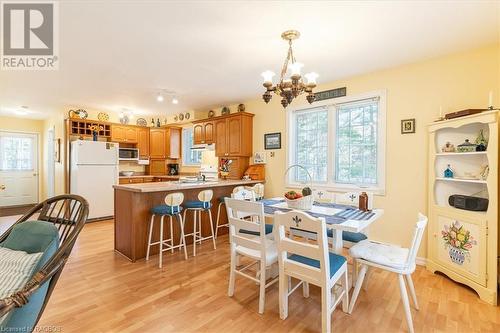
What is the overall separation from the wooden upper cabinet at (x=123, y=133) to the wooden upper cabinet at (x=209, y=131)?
2.13m

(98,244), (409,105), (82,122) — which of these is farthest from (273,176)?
(82,122)

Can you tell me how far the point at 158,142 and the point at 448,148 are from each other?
19.9 feet

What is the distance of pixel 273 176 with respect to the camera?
15.6 ft

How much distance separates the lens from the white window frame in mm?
3498

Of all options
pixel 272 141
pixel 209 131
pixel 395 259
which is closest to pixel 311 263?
pixel 395 259

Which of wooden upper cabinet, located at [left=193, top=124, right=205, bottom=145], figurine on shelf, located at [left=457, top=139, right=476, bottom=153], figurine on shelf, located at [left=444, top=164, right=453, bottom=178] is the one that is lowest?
figurine on shelf, located at [left=444, top=164, right=453, bottom=178]

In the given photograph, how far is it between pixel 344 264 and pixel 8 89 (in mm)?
5759

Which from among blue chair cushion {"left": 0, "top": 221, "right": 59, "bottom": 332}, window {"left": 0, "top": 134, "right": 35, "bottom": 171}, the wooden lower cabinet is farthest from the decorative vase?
window {"left": 0, "top": 134, "right": 35, "bottom": 171}

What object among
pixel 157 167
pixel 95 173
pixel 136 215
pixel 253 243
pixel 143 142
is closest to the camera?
pixel 253 243

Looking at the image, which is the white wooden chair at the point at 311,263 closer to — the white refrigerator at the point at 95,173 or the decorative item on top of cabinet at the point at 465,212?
the decorative item on top of cabinet at the point at 465,212

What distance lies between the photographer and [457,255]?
2631mm

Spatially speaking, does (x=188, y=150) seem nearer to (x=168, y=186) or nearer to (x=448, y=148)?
(x=168, y=186)

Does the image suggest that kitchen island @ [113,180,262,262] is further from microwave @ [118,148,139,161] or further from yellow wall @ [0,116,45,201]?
yellow wall @ [0,116,45,201]

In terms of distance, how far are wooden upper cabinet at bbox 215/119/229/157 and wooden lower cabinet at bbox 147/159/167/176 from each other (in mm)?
2258
